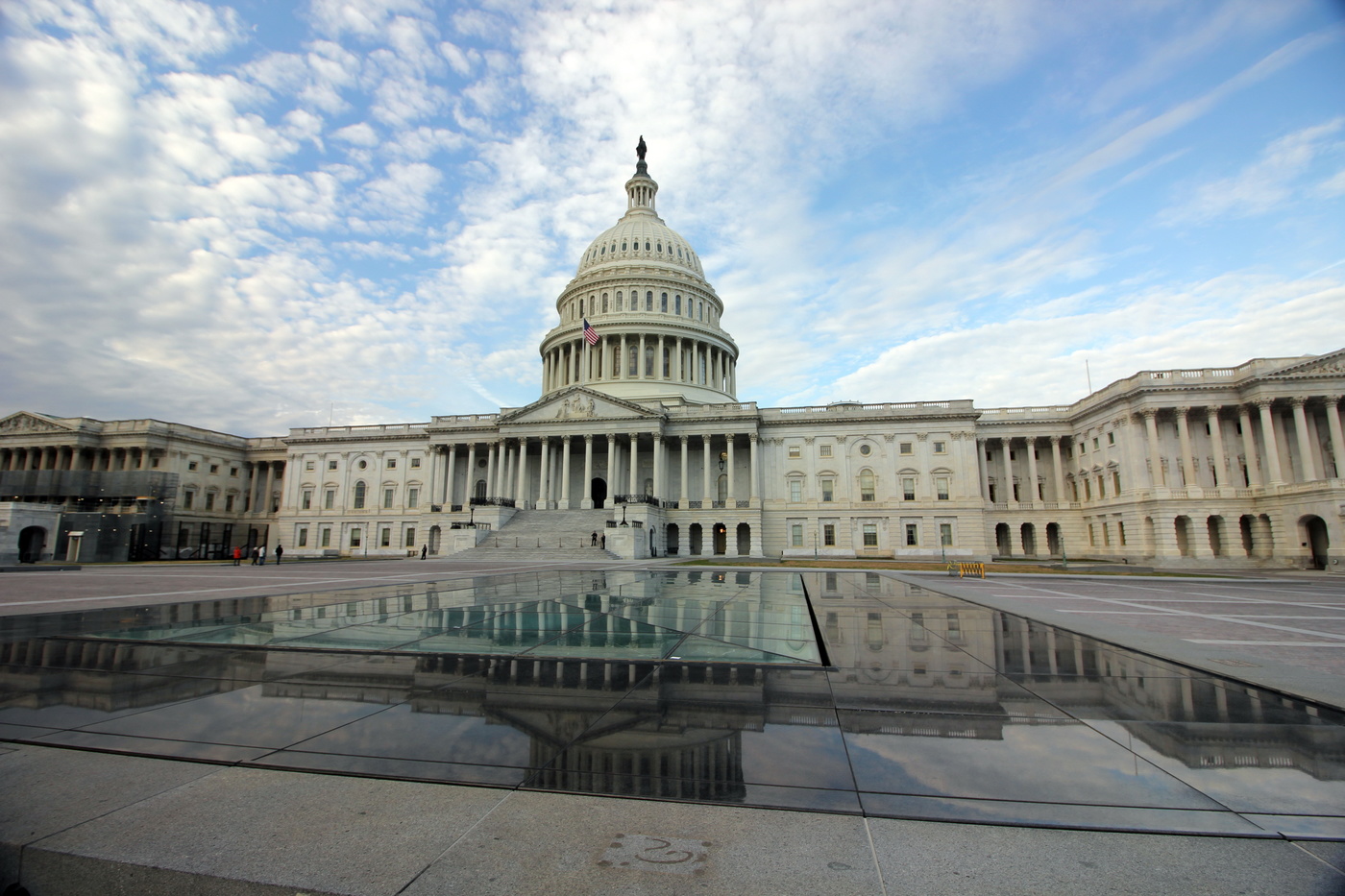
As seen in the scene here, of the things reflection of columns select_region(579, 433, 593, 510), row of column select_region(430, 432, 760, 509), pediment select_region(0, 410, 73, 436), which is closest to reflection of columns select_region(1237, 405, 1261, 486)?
row of column select_region(430, 432, 760, 509)

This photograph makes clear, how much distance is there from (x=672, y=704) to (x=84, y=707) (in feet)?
19.1

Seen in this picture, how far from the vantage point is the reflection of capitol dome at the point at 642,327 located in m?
84.8

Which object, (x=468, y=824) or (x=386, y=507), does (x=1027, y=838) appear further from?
(x=386, y=507)

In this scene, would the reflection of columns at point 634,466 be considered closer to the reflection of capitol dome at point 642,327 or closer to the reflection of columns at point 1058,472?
the reflection of capitol dome at point 642,327

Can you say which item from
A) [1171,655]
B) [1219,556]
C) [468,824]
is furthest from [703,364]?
[468,824]

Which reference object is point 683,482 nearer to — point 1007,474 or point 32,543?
point 1007,474

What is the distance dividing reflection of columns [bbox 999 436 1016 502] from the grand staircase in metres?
44.3

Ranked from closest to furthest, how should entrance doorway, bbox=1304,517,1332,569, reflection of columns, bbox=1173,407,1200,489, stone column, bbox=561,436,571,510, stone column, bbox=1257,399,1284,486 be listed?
entrance doorway, bbox=1304,517,1332,569
stone column, bbox=1257,399,1284,486
reflection of columns, bbox=1173,407,1200,489
stone column, bbox=561,436,571,510

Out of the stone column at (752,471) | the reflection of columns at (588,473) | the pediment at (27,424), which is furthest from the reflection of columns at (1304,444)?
the pediment at (27,424)

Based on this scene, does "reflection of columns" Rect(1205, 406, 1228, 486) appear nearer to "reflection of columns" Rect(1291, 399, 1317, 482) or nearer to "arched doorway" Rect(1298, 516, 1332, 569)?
"reflection of columns" Rect(1291, 399, 1317, 482)

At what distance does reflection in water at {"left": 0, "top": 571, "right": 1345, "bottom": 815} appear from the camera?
4797 mm

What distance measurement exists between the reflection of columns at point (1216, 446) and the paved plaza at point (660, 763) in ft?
200

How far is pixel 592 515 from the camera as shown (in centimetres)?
6300

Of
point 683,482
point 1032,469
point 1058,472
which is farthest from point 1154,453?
point 683,482
